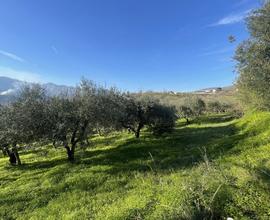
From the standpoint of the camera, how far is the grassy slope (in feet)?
29.9

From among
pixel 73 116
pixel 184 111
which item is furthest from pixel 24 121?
pixel 184 111

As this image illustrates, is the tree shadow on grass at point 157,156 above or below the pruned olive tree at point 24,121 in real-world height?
below

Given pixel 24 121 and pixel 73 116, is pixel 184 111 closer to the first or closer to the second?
pixel 73 116

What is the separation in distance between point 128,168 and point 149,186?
508 cm

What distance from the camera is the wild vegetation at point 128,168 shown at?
9520 millimetres

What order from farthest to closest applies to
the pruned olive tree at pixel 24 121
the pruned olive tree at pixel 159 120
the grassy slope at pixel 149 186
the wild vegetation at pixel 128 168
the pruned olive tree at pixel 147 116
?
the pruned olive tree at pixel 159 120
the pruned olive tree at pixel 147 116
the pruned olive tree at pixel 24 121
the wild vegetation at pixel 128 168
the grassy slope at pixel 149 186

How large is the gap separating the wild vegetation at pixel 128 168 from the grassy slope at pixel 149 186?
0.04 metres

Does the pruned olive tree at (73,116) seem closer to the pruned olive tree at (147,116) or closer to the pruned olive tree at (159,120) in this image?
the pruned olive tree at (147,116)

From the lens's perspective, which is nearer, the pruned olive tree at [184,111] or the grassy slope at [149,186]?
the grassy slope at [149,186]

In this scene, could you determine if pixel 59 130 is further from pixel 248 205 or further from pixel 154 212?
pixel 248 205

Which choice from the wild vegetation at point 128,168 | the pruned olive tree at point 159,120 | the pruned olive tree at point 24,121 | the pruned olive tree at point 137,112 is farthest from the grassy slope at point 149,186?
the pruned olive tree at point 159,120

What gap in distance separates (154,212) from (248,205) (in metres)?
3.39

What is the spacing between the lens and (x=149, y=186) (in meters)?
12.8

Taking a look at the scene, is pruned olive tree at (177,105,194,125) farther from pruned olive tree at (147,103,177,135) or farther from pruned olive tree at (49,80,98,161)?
pruned olive tree at (49,80,98,161)
